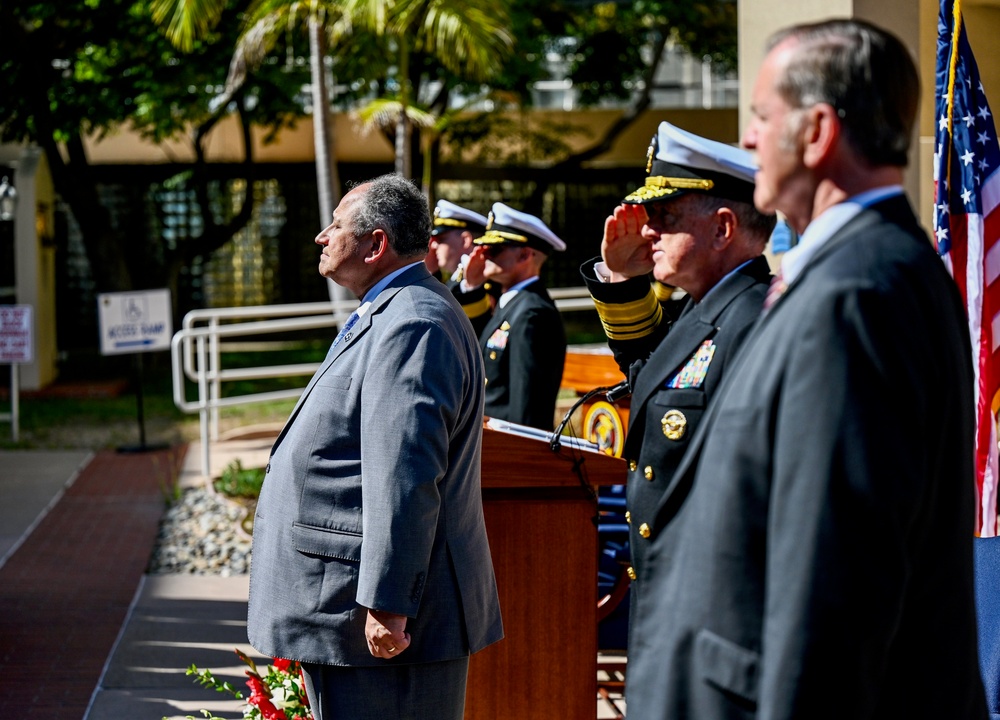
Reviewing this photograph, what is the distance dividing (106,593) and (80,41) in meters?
10.6

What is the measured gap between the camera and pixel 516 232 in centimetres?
513

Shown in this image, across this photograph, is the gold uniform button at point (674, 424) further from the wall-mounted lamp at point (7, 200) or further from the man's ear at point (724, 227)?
the wall-mounted lamp at point (7, 200)

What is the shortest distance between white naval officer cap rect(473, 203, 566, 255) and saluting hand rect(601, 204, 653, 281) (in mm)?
2005

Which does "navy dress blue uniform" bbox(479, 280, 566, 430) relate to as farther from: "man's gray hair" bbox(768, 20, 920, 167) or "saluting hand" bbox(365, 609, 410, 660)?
"man's gray hair" bbox(768, 20, 920, 167)

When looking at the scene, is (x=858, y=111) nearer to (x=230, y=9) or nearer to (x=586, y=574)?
(x=586, y=574)

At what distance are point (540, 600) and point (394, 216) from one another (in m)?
1.24

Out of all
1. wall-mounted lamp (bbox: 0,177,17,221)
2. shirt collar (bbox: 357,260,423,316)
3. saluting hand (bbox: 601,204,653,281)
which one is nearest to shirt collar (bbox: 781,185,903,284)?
saluting hand (bbox: 601,204,653,281)

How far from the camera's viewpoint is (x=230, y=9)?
15.5 m

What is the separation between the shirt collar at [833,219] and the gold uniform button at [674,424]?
0.94 meters

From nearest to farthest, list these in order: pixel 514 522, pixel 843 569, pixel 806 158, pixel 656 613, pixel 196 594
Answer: pixel 843 569, pixel 806 158, pixel 656 613, pixel 514 522, pixel 196 594

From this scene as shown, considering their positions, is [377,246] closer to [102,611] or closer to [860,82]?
[860,82]

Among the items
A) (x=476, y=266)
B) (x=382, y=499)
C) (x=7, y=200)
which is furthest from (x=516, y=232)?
(x=7, y=200)

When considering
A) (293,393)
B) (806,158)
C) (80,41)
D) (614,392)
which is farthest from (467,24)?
(806,158)

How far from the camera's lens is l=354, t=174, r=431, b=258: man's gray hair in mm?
3037
